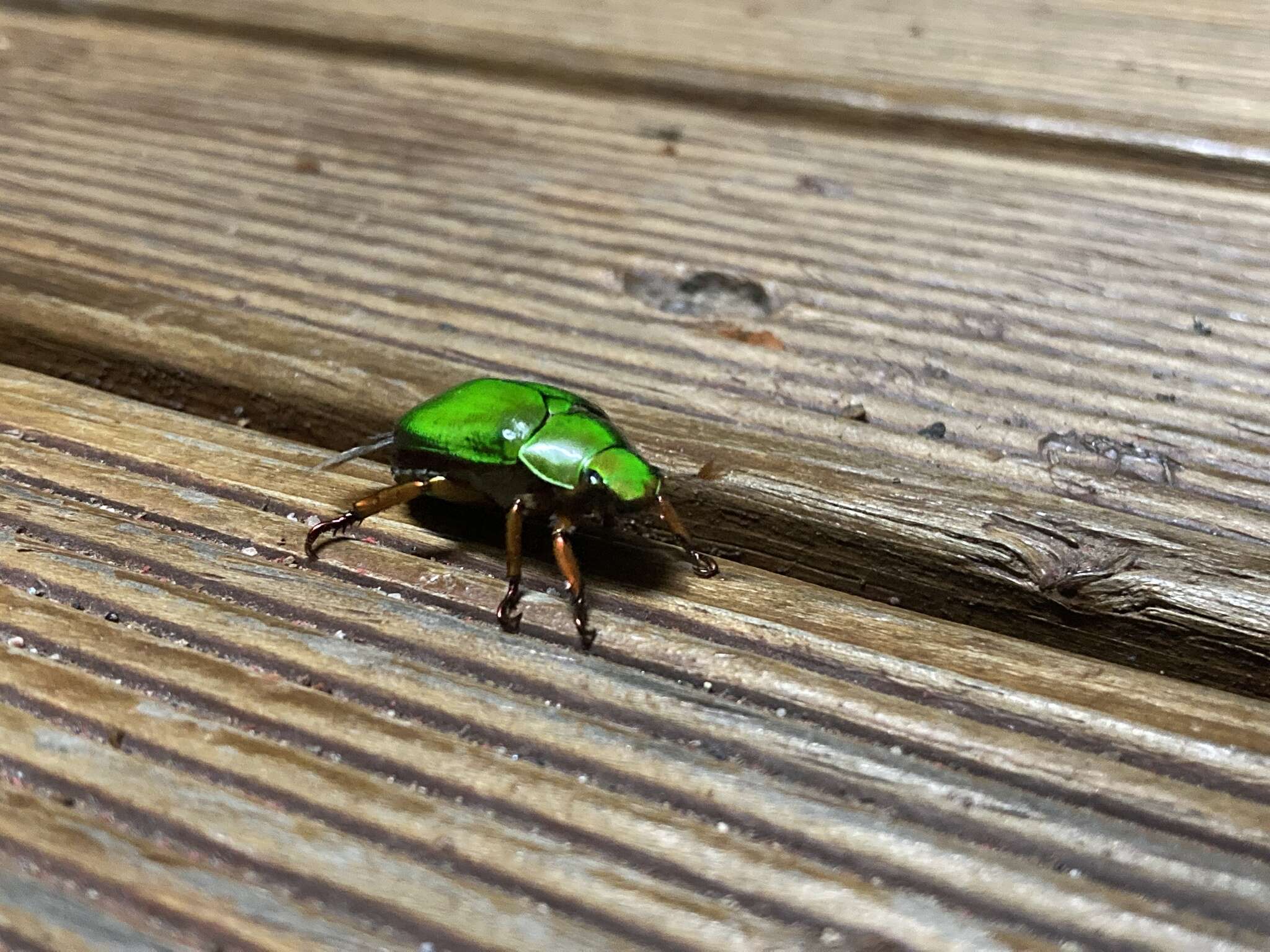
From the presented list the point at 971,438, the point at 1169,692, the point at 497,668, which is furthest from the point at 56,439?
the point at 1169,692

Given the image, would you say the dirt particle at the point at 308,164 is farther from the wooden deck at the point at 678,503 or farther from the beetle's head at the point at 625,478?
the beetle's head at the point at 625,478

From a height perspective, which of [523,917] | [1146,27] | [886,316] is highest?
[1146,27]

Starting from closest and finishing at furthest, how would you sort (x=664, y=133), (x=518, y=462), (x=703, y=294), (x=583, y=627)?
(x=583, y=627) → (x=518, y=462) → (x=703, y=294) → (x=664, y=133)

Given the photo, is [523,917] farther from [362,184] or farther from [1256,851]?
[362,184]

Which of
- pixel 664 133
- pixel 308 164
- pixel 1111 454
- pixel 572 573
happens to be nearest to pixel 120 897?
pixel 572 573

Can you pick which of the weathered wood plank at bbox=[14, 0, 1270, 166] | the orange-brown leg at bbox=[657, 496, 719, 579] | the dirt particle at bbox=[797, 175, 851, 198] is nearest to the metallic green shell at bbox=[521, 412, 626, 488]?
the orange-brown leg at bbox=[657, 496, 719, 579]

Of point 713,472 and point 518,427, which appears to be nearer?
point 713,472

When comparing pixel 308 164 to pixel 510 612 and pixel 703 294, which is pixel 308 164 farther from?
pixel 510 612
